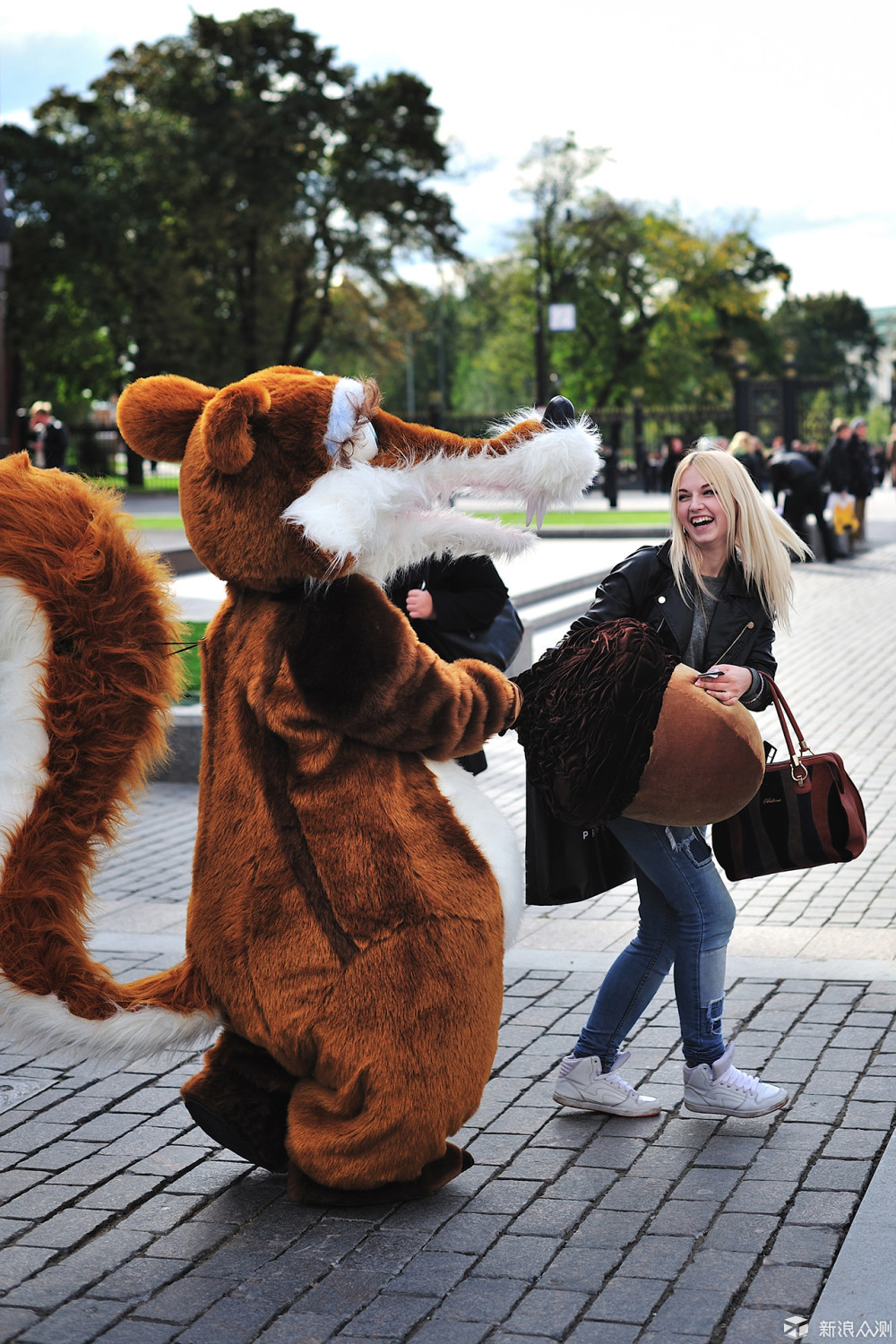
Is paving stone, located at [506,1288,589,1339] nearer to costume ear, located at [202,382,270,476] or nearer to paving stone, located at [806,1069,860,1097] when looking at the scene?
paving stone, located at [806,1069,860,1097]

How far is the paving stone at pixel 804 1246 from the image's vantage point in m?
3.11

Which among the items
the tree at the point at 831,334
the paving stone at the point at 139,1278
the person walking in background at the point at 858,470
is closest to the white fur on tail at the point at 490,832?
the paving stone at the point at 139,1278

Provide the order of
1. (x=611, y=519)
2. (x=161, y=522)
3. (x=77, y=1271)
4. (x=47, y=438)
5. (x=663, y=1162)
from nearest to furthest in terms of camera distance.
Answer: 1. (x=77, y=1271)
2. (x=663, y=1162)
3. (x=47, y=438)
4. (x=161, y=522)
5. (x=611, y=519)

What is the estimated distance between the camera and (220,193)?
3772 cm

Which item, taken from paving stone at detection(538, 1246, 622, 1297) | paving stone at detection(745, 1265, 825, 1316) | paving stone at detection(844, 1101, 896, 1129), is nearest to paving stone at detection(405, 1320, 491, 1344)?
paving stone at detection(538, 1246, 622, 1297)

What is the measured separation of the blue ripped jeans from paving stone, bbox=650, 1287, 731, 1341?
93 cm

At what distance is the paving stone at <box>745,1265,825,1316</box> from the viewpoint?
9.62 ft

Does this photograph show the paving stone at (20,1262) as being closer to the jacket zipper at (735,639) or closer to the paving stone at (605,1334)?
the paving stone at (605,1334)

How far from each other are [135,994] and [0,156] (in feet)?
117

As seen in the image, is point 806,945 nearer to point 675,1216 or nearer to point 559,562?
point 675,1216

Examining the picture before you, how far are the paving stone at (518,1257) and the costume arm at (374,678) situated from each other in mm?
1102

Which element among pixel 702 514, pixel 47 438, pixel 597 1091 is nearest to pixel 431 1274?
pixel 597 1091

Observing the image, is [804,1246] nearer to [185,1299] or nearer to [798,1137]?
[798,1137]

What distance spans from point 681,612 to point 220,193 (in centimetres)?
3667
